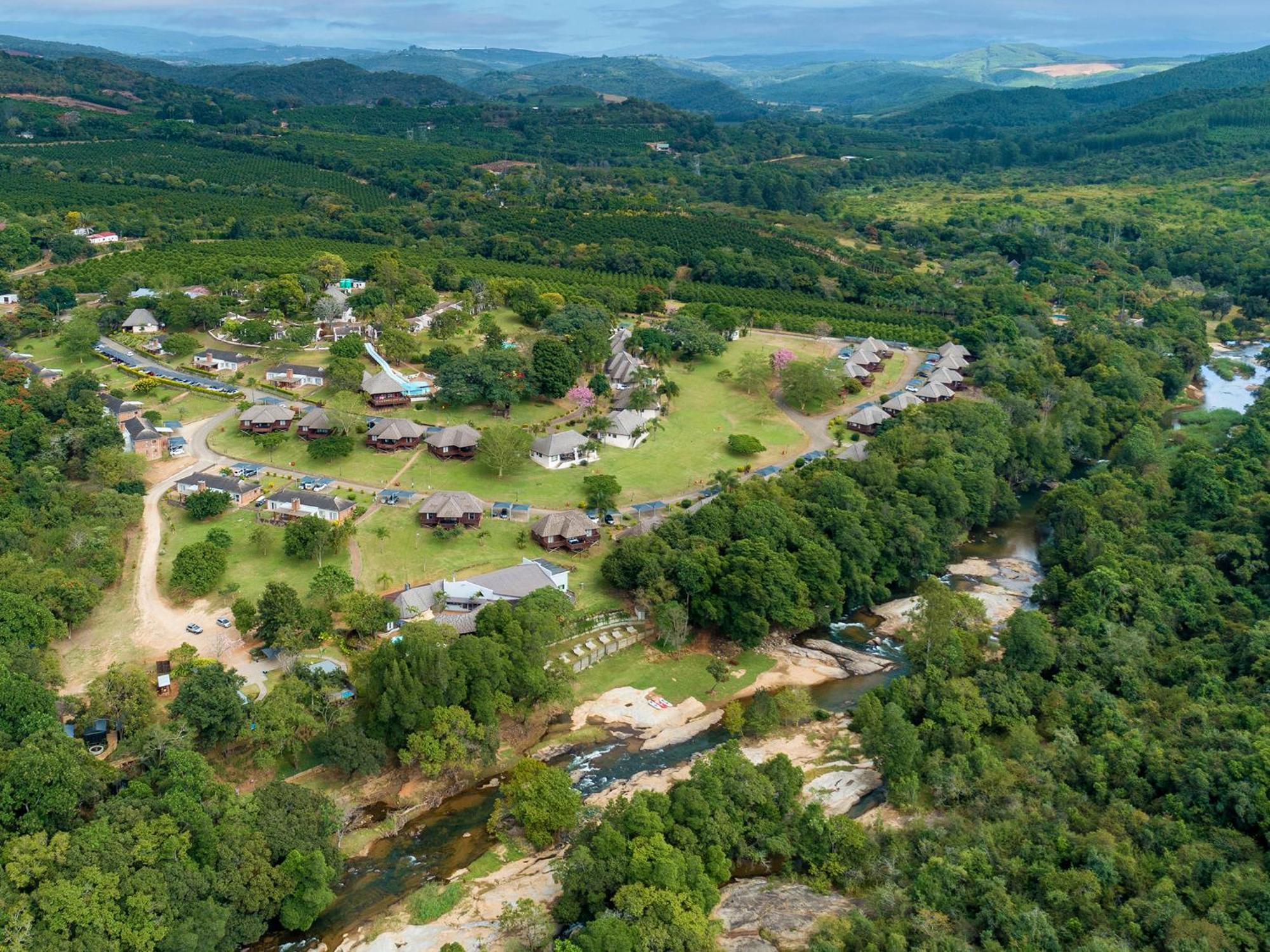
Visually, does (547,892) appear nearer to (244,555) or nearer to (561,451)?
(244,555)

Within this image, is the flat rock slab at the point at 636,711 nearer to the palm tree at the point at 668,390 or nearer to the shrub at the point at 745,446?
the shrub at the point at 745,446

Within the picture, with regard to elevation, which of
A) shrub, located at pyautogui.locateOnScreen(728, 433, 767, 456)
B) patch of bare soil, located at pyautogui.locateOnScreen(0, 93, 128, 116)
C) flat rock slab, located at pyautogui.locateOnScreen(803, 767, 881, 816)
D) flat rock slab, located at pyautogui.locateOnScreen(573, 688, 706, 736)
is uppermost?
patch of bare soil, located at pyautogui.locateOnScreen(0, 93, 128, 116)

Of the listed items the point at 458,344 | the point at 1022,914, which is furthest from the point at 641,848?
the point at 458,344

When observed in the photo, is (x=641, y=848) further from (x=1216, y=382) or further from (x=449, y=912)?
(x=1216, y=382)

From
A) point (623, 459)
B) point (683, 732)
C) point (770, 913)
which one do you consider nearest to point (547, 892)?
point (770, 913)

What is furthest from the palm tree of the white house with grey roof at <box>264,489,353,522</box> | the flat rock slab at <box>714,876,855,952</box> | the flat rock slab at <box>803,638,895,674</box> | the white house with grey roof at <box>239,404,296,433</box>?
A: the flat rock slab at <box>714,876,855,952</box>

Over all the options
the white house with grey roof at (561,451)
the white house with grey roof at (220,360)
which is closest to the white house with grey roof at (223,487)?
the white house with grey roof at (561,451)

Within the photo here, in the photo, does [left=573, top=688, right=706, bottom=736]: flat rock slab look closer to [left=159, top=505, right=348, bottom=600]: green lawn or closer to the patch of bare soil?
[left=159, top=505, right=348, bottom=600]: green lawn
